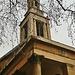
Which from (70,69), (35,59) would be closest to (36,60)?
(35,59)

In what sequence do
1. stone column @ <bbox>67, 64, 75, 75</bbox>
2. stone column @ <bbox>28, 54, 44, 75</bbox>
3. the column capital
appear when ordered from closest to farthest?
1. stone column @ <bbox>28, 54, 44, 75</bbox>
2. the column capital
3. stone column @ <bbox>67, 64, 75, 75</bbox>

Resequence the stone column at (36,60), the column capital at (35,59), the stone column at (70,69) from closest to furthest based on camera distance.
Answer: the stone column at (36,60) → the column capital at (35,59) → the stone column at (70,69)

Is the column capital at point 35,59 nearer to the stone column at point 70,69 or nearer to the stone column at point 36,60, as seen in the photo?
the stone column at point 36,60

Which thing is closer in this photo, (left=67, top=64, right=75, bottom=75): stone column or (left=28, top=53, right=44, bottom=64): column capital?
(left=28, top=53, right=44, bottom=64): column capital

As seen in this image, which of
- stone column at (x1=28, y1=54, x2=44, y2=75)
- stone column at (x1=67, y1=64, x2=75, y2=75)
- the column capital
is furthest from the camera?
stone column at (x1=67, y1=64, x2=75, y2=75)

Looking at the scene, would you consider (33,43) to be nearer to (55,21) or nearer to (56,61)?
(56,61)

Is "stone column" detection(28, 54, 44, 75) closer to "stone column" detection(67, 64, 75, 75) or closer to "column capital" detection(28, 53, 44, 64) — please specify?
"column capital" detection(28, 53, 44, 64)

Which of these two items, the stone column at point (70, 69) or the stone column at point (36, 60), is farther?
the stone column at point (70, 69)

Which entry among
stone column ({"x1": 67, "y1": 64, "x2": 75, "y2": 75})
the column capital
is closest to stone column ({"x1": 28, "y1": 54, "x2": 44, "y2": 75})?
the column capital

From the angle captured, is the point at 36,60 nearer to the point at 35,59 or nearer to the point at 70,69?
the point at 35,59

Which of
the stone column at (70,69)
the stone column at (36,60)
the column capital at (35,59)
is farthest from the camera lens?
the stone column at (70,69)

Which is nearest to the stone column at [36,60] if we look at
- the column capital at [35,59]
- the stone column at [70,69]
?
the column capital at [35,59]

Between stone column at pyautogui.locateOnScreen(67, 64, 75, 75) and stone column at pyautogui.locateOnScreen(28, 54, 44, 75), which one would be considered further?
stone column at pyautogui.locateOnScreen(67, 64, 75, 75)

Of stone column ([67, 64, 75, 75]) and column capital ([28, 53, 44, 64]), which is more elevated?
column capital ([28, 53, 44, 64])
